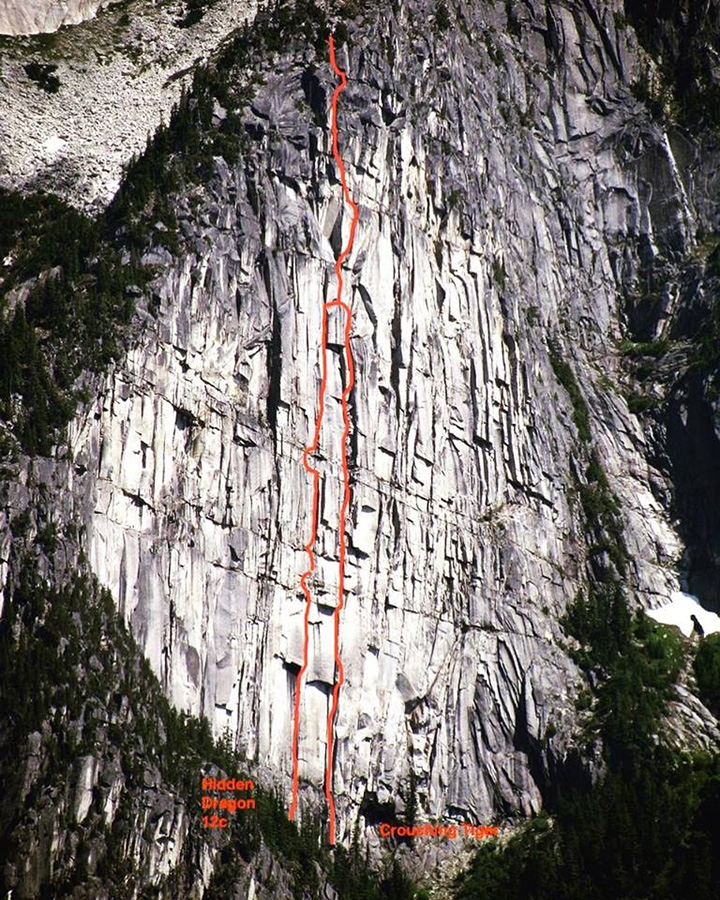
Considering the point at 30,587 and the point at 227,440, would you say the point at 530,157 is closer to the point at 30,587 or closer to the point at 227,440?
the point at 227,440

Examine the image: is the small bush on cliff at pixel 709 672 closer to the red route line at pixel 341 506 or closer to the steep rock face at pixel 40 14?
the red route line at pixel 341 506

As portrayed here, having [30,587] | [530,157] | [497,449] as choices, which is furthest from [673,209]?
[30,587]

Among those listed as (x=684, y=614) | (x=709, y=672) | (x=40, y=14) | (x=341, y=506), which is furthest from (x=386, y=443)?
(x=40, y=14)

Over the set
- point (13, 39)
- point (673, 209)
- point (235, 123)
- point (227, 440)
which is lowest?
point (227, 440)

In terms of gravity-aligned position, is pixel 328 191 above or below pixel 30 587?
above

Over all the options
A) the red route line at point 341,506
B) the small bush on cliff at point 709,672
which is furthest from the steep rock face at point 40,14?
the small bush on cliff at point 709,672

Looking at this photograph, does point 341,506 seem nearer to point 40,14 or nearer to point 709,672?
point 709,672

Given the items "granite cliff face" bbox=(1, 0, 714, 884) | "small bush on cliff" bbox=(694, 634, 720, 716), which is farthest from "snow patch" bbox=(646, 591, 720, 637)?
"small bush on cliff" bbox=(694, 634, 720, 716)
